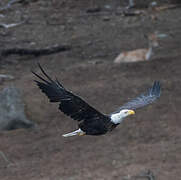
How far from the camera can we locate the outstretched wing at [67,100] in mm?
5656

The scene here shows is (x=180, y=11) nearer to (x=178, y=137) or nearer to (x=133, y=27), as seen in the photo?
(x=133, y=27)

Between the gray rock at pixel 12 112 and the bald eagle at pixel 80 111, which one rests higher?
the bald eagle at pixel 80 111

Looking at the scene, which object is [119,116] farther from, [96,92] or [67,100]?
[96,92]

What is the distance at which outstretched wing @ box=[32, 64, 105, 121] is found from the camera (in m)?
5.66

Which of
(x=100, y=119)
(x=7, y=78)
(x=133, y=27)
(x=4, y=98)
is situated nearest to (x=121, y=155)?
(x=4, y=98)

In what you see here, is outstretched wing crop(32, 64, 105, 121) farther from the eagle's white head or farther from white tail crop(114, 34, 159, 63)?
white tail crop(114, 34, 159, 63)

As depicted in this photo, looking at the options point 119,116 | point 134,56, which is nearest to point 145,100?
point 119,116

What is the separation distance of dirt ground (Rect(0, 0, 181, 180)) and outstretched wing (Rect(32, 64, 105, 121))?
266cm

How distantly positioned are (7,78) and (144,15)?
661cm

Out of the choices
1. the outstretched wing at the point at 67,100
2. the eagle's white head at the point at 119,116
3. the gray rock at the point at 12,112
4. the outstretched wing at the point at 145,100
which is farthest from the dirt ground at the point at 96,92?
the outstretched wing at the point at 67,100

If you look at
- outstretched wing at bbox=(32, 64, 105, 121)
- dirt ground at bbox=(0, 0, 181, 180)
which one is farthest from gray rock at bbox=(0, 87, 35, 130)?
outstretched wing at bbox=(32, 64, 105, 121)

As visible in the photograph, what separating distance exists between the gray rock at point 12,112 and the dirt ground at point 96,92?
149 mm

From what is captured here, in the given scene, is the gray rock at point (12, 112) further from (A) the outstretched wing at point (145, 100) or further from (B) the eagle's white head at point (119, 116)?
(B) the eagle's white head at point (119, 116)

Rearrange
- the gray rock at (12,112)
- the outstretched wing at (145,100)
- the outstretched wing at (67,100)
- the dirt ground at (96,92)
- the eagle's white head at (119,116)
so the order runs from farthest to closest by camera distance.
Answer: the gray rock at (12,112), the dirt ground at (96,92), the outstretched wing at (145,100), the eagle's white head at (119,116), the outstretched wing at (67,100)
